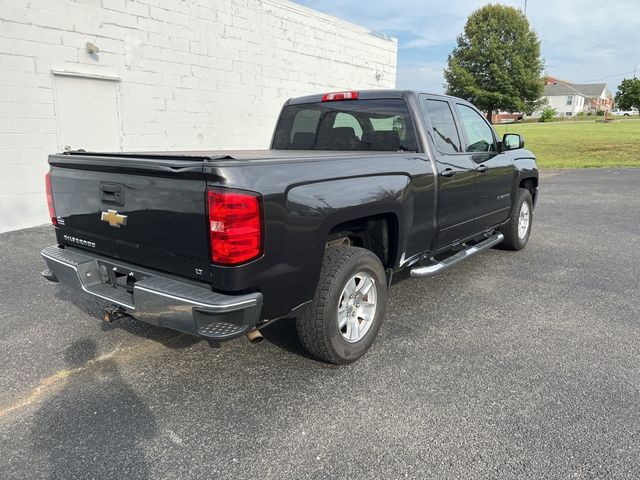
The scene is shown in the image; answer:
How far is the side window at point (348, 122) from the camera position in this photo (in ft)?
15.0

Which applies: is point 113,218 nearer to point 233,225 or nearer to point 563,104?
point 233,225

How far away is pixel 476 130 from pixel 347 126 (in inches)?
60.4

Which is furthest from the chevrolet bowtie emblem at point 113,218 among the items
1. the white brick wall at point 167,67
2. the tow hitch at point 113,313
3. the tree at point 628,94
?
the tree at point 628,94

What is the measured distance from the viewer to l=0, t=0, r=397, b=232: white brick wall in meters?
7.23

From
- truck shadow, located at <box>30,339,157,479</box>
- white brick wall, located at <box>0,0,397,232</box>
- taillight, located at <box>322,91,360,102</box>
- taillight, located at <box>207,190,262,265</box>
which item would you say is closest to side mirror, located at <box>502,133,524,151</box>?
taillight, located at <box>322,91,360,102</box>

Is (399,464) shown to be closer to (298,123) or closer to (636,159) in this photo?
(298,123)

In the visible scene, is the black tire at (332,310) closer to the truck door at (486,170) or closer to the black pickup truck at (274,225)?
the black pickup truck at (274,225)

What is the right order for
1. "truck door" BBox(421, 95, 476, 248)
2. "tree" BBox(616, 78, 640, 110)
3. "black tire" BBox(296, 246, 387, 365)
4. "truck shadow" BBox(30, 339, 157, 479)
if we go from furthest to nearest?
"tree" BBox(616, 78, 640, 110)
"truck door" BBox(421, 95, 476, 248)
"black tire" BBox(296, 246, 387, 365)
"truck shadow" BBox(30, 339, 157, 479)

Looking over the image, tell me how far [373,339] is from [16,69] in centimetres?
678

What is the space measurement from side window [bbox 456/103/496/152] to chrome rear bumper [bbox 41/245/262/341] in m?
3.28

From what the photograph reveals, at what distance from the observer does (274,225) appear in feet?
8.60

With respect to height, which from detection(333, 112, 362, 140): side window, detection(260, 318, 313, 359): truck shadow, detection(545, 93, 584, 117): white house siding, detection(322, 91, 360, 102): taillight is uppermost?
detection(545, 93, 584, 117): white house siding

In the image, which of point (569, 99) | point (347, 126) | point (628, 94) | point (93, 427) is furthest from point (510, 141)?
point (569, 99)

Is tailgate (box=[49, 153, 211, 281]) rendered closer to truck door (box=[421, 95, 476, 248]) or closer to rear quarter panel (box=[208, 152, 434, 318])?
rear quarter panel (box=[208, 152, 434, 318])
